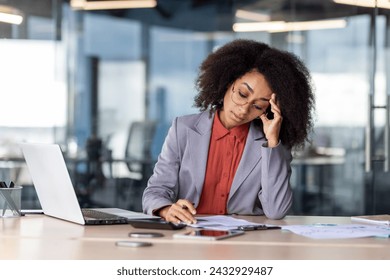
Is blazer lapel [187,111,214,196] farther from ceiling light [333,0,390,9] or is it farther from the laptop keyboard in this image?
ceiling light [333,0,390,9]

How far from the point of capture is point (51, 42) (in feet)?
23.9

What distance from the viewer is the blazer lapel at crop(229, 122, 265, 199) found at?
3.72 meters

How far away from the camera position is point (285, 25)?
746cm

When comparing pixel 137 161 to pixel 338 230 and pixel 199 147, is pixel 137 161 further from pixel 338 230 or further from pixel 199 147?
pixel 338 230

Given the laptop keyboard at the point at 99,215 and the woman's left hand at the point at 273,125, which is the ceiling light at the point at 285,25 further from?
the laptop keyboard at the point at 99,215

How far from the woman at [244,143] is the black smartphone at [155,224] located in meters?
0.58

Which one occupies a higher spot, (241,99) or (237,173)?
(241,99)

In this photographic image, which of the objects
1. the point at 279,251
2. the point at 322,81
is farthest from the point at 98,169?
the point at 279,251

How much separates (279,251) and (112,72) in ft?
16.4

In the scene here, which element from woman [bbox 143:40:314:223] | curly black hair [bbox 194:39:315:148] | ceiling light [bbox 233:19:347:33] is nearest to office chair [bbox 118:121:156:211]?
ceiling light [bbox 233:19:347:33]

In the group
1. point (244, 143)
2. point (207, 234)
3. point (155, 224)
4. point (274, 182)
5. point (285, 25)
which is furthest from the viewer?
point (285, 25)

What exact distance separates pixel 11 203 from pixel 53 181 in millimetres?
426

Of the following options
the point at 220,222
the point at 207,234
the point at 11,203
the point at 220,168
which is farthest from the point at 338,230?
the point at 11,203

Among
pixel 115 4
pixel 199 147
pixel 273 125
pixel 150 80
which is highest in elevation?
pixel 115 4
